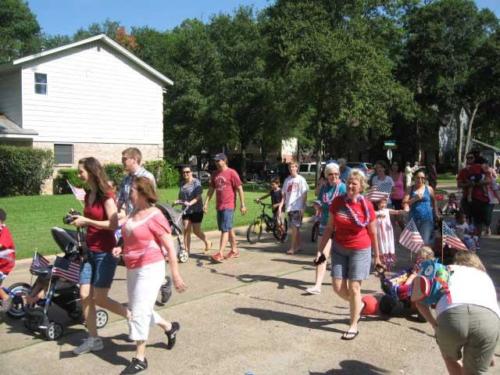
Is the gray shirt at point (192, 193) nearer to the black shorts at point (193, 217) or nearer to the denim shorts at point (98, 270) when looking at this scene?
the black shorts at point (193, 217)

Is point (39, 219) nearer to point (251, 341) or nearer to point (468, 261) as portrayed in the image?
point (251, 341)

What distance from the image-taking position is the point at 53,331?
17.6ft

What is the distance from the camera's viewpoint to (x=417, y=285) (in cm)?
371

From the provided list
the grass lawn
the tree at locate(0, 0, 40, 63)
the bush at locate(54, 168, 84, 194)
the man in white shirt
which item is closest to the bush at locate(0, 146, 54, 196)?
the bush at locate(54, 168, 84, 194)

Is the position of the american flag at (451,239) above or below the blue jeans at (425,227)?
above

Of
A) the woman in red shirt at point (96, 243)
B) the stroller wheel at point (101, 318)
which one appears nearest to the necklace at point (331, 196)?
the stroller wheel at point (101, 318)

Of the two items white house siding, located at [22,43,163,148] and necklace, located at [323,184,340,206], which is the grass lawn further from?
white house siding, located at [22,43,163,148]

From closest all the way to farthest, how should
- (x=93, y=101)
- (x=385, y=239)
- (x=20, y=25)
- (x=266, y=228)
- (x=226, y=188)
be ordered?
1. (x=385, y=239)
2. (x=226, y=188)
3. (x=266, y=228)
4. (x=93, y=101)
5. (x=20, y=25)

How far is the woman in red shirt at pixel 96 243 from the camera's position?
16.0 ft

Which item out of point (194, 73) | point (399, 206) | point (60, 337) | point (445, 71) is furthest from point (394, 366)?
point (445, 71)

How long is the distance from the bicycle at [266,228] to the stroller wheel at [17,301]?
6150mm

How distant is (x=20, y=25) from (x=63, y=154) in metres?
36.2

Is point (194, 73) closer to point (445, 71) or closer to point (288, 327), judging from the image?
point (445, 71)

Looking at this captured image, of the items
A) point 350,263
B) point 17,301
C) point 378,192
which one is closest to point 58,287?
point 17,301
